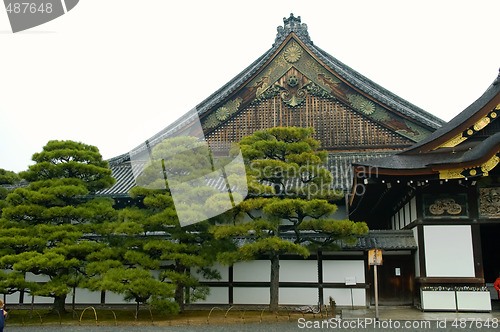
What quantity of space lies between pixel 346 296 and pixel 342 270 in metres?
0.82

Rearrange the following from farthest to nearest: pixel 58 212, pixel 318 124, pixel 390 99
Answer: pixel 318 124
pixel 390 99
pixel 58 212

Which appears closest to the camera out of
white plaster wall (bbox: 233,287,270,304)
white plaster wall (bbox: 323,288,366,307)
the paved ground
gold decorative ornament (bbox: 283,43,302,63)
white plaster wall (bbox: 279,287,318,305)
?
the paved ground

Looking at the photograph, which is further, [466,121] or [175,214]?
[466,121]

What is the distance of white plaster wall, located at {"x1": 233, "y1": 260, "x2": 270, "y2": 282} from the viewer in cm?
1577

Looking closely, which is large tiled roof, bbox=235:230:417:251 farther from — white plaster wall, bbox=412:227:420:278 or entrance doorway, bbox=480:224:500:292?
entrance doorway, bbox=480:224:500:292

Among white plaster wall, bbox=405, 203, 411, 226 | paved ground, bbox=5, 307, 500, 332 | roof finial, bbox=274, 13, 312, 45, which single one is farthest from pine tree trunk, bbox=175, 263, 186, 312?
roof finial, bbox=274, 13, 312, 45

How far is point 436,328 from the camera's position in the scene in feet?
34.0

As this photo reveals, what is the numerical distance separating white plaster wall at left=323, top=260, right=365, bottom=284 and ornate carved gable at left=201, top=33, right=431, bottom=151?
6.22 metres

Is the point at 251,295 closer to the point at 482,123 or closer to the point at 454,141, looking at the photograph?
the point at 454,141

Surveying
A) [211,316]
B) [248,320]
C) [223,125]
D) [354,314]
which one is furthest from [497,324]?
[223,125]

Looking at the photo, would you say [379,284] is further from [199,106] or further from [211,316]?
[199,106]

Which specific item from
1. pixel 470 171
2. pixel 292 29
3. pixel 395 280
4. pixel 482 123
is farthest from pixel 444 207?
pixel 292 29

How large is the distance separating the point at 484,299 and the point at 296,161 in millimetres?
6160

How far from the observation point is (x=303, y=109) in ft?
69.5
